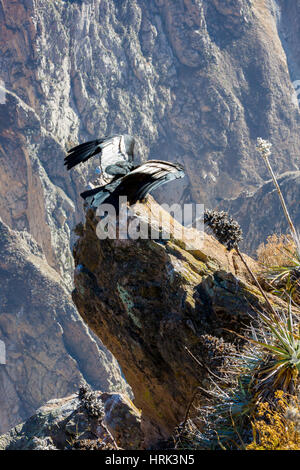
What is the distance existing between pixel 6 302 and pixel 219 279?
54.0m

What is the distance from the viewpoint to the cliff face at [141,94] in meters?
59.1

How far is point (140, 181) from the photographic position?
5.75m

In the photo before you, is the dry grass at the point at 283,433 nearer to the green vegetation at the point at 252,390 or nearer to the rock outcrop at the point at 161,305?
the green vegetation at the point at 252,390

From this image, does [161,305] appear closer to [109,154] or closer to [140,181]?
[140,181]

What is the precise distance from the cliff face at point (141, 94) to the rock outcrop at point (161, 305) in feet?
168

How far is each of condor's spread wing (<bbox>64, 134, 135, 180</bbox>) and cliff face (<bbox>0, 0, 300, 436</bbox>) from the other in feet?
172

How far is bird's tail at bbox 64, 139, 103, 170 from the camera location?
619 centimetres

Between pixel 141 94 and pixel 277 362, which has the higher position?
pixel 141 94

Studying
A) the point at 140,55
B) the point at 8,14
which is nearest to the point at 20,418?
the point at 8,14

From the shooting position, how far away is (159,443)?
7297mm

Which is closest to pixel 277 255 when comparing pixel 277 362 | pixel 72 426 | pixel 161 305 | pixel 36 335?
pixel 161 305

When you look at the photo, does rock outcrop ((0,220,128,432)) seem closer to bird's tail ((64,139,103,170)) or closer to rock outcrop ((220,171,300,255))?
rock outcrop ((220,171,300,255))

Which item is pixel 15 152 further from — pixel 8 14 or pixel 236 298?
pixel 236 298

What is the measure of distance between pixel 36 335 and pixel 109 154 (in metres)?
54.6
